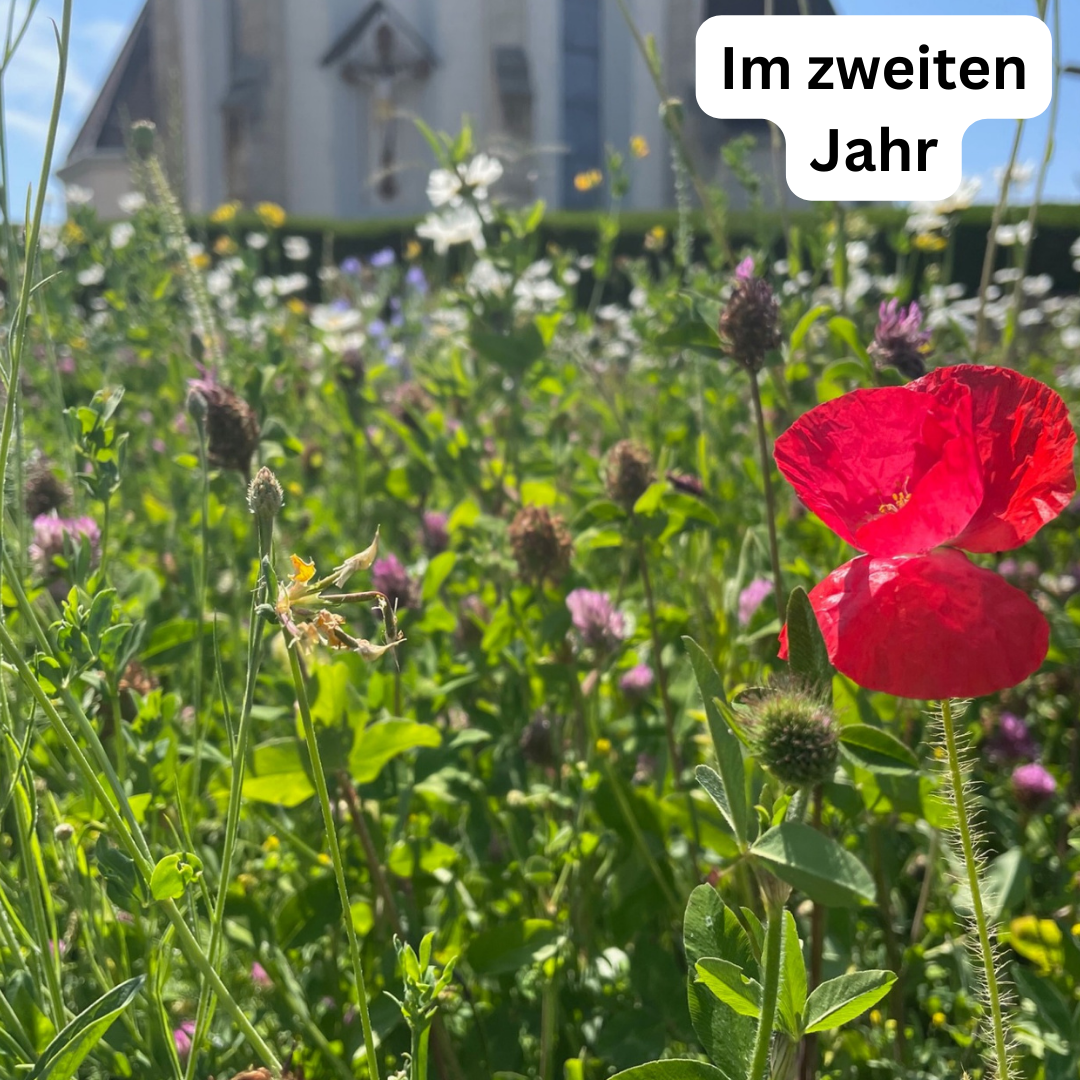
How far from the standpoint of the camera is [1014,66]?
930 millimetres

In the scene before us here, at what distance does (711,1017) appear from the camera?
0.57m

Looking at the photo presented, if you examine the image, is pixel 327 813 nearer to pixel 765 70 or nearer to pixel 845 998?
pixel 845 998

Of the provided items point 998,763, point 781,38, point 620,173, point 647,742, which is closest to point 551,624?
point 647,742

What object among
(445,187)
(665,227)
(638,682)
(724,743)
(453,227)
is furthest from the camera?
(665,227)

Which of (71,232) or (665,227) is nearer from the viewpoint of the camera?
(71,232)

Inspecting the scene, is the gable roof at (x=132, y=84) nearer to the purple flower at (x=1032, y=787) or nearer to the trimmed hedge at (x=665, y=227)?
the trimmed hedge at (x=665, y=227)

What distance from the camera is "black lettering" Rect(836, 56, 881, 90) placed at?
3.13 feet

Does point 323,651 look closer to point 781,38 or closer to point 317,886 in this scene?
point 317,886

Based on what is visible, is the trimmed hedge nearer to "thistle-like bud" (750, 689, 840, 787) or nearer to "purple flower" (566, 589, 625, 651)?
"purple flower" (566, 589, 625, 651)

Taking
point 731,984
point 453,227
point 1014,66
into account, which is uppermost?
point 1014,66

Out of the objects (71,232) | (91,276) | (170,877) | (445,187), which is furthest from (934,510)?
(91,276)

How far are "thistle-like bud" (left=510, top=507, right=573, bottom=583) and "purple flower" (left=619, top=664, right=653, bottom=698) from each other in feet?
0.90

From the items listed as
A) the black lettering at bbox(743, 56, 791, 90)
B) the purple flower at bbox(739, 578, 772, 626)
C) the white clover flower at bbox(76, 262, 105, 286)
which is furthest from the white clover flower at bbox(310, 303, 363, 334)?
the black lettering at bbox(743, 56, 791, 90)

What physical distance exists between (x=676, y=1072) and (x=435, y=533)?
1.16 meters
